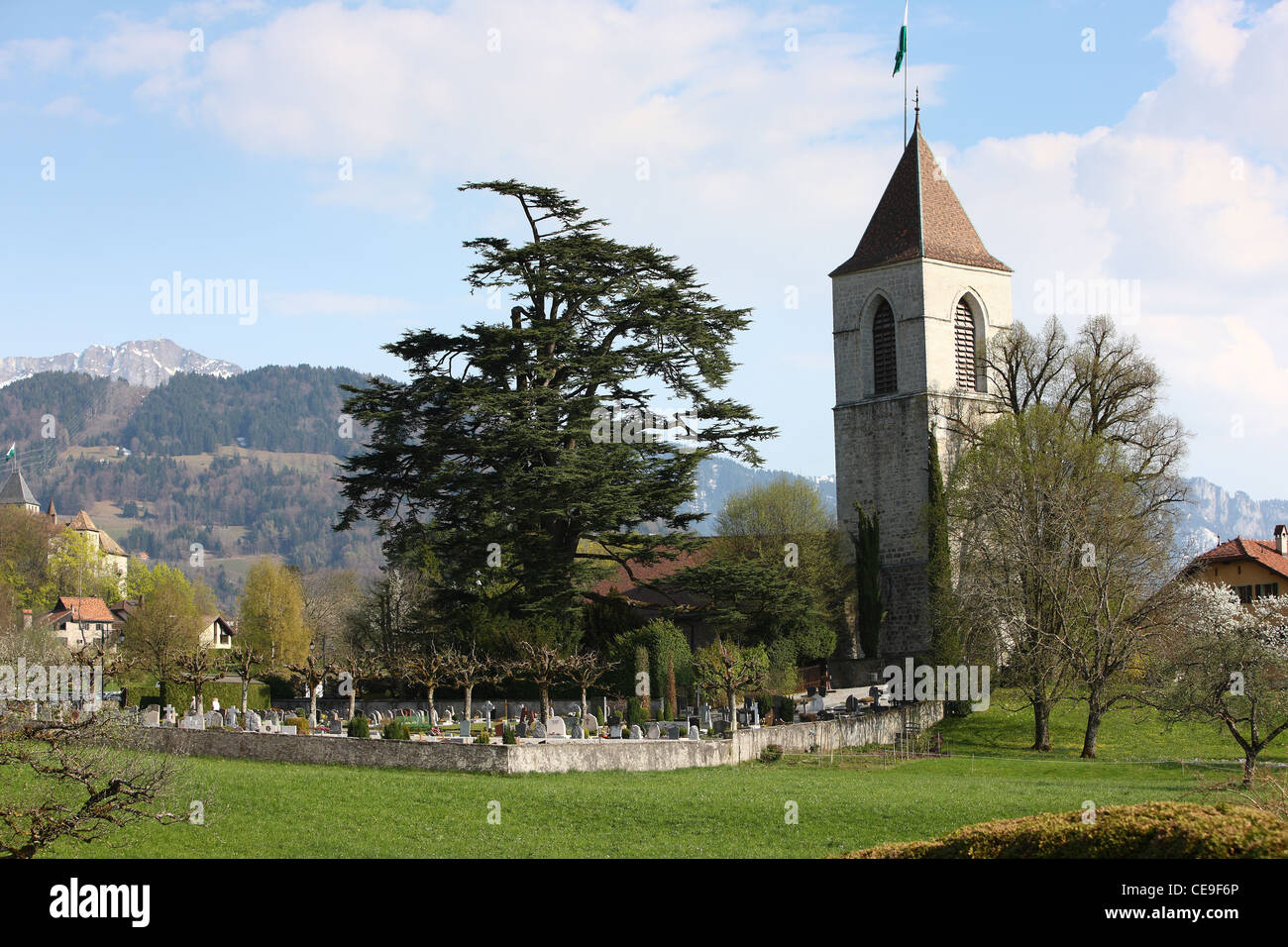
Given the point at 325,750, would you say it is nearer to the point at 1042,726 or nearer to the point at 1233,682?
the point at 1233,682

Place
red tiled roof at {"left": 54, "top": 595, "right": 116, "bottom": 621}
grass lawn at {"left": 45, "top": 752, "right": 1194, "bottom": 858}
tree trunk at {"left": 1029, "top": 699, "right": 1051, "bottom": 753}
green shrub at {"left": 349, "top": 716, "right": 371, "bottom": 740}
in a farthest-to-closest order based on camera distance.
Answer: red tiled roof at {"left": 54, "top": 595, "right": 116, "bottom": 621}
tree trunk at {"left": 1029, "top": 699, "right": 1051, "bottom": 753}
green shrub at {"left": 349, "top": 716, "right": 371, "bottom": 740}
grass lawn at {"left": 45, "top": 752, "right": 1194, "bottom": 858}

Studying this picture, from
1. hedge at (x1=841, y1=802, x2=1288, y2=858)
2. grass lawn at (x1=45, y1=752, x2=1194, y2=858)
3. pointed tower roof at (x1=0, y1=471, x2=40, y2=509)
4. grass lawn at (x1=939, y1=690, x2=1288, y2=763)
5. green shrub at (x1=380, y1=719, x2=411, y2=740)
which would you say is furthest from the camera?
pointed tower roof at (x1=0, y1=471, x2=40, y2=509)

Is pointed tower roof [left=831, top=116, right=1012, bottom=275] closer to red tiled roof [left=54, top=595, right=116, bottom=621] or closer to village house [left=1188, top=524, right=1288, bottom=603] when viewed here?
village house [left=1188, top=524, right=1288, bottom=603]

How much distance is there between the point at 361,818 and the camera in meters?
21.4

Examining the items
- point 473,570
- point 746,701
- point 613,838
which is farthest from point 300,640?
point 613,838

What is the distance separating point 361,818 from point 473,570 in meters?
21.4

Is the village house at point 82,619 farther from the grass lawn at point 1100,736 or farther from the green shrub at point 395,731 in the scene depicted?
the green shrub at point 395,731

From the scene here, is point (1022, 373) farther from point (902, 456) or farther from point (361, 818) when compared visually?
point (361, 818)

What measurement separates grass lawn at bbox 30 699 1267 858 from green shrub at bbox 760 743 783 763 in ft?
5.73

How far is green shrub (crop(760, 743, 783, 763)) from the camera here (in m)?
32.6

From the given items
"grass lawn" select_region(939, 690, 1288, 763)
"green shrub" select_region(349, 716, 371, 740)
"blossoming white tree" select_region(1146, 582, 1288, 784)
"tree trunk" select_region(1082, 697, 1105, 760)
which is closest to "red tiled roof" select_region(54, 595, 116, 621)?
"green shrub" select_region(349, 716, 371, 740)

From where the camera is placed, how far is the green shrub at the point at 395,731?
2994 cm

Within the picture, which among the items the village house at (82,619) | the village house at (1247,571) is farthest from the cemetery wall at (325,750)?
the village house at (82,619)

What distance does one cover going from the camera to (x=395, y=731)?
30.1 m
